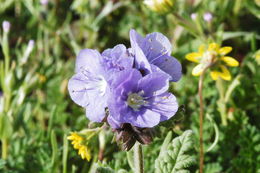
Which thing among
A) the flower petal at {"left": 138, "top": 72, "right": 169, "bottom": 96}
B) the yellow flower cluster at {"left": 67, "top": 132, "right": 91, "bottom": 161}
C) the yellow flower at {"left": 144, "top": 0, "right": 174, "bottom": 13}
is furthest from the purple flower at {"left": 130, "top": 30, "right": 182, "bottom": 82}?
the yellow flower at {"left": 144, "top": 0, "right": 174, "bottom": 13}

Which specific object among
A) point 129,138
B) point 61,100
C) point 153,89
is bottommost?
point 61,100

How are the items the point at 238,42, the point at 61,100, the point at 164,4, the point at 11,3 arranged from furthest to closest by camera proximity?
the point at 11,3
the point at 238,42
the point at 61,100
the point at 164,4

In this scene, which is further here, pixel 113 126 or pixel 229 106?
pixel 229 106

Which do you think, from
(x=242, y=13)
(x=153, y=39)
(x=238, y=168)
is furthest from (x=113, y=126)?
(x=242, y=13)

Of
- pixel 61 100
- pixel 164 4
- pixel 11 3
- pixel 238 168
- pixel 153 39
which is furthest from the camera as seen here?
pixel 11 3

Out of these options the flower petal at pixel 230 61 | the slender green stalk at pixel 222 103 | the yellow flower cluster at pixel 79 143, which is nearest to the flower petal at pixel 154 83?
the yellow flower cluster at pixel 79 143

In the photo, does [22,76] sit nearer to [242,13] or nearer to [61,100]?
[61,100]

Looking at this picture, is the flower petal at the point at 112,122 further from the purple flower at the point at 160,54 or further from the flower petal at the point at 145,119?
the purple flower at the point at 160,54
